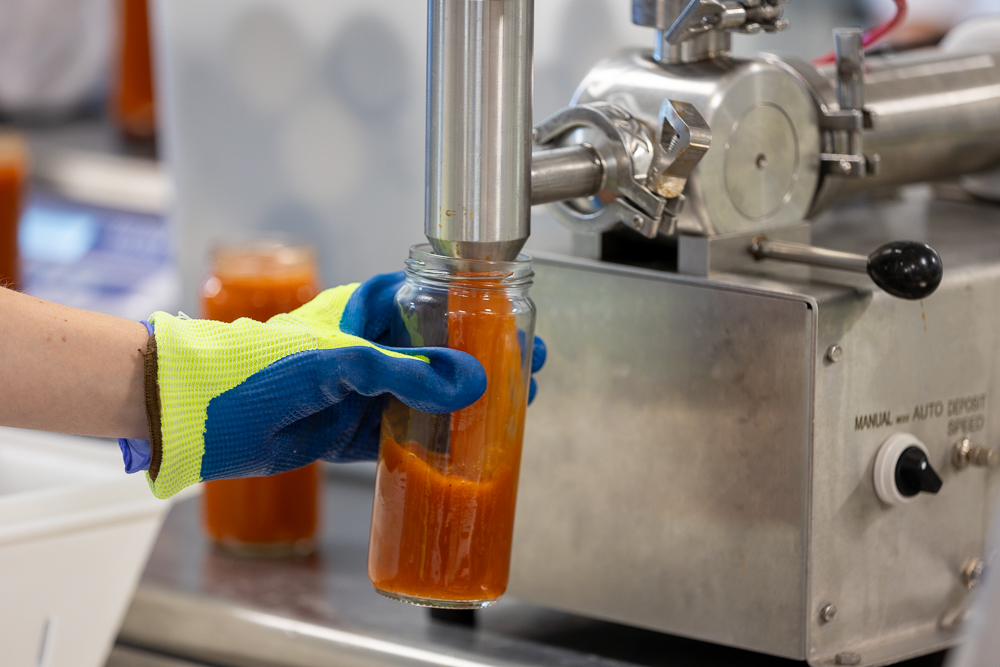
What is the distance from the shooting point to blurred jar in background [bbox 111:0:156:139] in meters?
1.74

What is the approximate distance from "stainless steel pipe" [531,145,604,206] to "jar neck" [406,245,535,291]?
57 millimetres

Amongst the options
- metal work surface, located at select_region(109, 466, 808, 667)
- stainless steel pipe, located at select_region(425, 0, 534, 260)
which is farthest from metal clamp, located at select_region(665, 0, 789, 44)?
metal work surface, located at select_region(109, 466, 808, 667)

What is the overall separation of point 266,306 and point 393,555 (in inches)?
15.8

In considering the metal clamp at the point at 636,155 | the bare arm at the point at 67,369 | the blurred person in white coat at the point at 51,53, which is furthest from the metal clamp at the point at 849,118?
the blurred person in white coat at the point at 51,53

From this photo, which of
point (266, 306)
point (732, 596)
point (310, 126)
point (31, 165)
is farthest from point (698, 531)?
point (31, 165)

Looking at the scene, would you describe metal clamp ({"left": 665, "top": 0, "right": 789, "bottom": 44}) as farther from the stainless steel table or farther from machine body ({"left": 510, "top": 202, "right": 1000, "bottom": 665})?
the stainless steel table

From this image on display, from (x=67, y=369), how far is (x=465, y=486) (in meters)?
0.20

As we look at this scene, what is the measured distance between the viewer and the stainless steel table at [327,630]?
Answer: 73 centimetres

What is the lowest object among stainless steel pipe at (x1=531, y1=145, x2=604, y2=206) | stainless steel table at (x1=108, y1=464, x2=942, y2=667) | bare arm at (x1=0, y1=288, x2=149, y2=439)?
stainless steel table at (x1=108, y1=464, x2=942, y2=667)

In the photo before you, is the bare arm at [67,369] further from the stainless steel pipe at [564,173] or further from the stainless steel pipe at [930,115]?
the stainless steel pipe at [930,115]

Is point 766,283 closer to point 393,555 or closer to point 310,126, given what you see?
point 393,555

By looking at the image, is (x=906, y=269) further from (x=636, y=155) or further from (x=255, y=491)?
(x=255, y=491)

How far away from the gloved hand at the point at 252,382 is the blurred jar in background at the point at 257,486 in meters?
0.34

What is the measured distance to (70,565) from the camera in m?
0.72
